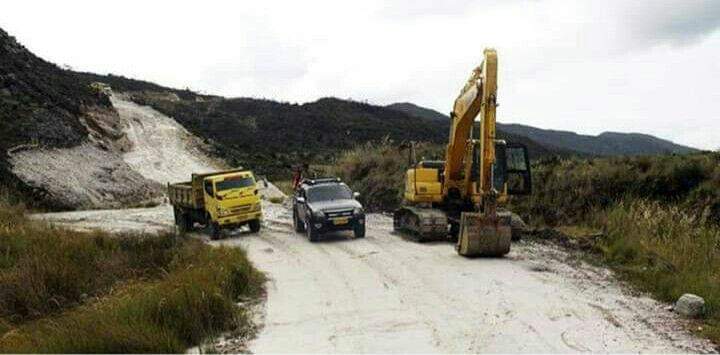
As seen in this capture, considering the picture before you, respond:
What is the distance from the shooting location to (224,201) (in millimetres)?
25516

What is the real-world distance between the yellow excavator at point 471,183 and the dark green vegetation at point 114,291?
6017 millimetres

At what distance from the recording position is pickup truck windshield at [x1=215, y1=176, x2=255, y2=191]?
25891 millimetres

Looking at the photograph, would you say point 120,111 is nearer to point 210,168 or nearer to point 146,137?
point 146,137

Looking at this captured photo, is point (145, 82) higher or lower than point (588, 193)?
higher

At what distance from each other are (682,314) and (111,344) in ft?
30.7

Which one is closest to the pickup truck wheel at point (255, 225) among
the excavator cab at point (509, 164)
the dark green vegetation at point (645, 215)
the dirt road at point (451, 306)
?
the dirt road at point (451, 306)

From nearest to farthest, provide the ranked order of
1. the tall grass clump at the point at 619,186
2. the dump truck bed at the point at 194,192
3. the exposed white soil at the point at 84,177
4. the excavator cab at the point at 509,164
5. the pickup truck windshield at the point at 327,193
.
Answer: the excavator cab at the point at 509,164
the tall grass clump at the point at 619,186
the pickup truck windshield at the point at 327,193
the dump truck bed at the point at 194,192
the exposed white soil at the point at 84,177

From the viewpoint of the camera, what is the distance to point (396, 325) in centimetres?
1161

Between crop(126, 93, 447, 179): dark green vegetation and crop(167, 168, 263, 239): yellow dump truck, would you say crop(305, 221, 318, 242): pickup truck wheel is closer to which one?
crop(167, 168, 263, 239): yellow dump truck

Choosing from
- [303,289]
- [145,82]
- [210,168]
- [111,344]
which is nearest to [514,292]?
[303,289]

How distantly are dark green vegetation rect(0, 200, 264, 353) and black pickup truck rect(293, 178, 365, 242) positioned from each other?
158 inches

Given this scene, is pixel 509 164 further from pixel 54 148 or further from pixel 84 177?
pixel 54 148

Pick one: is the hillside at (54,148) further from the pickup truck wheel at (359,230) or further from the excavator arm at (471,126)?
the excavator arm at (471,126)

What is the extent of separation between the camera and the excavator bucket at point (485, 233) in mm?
17781
